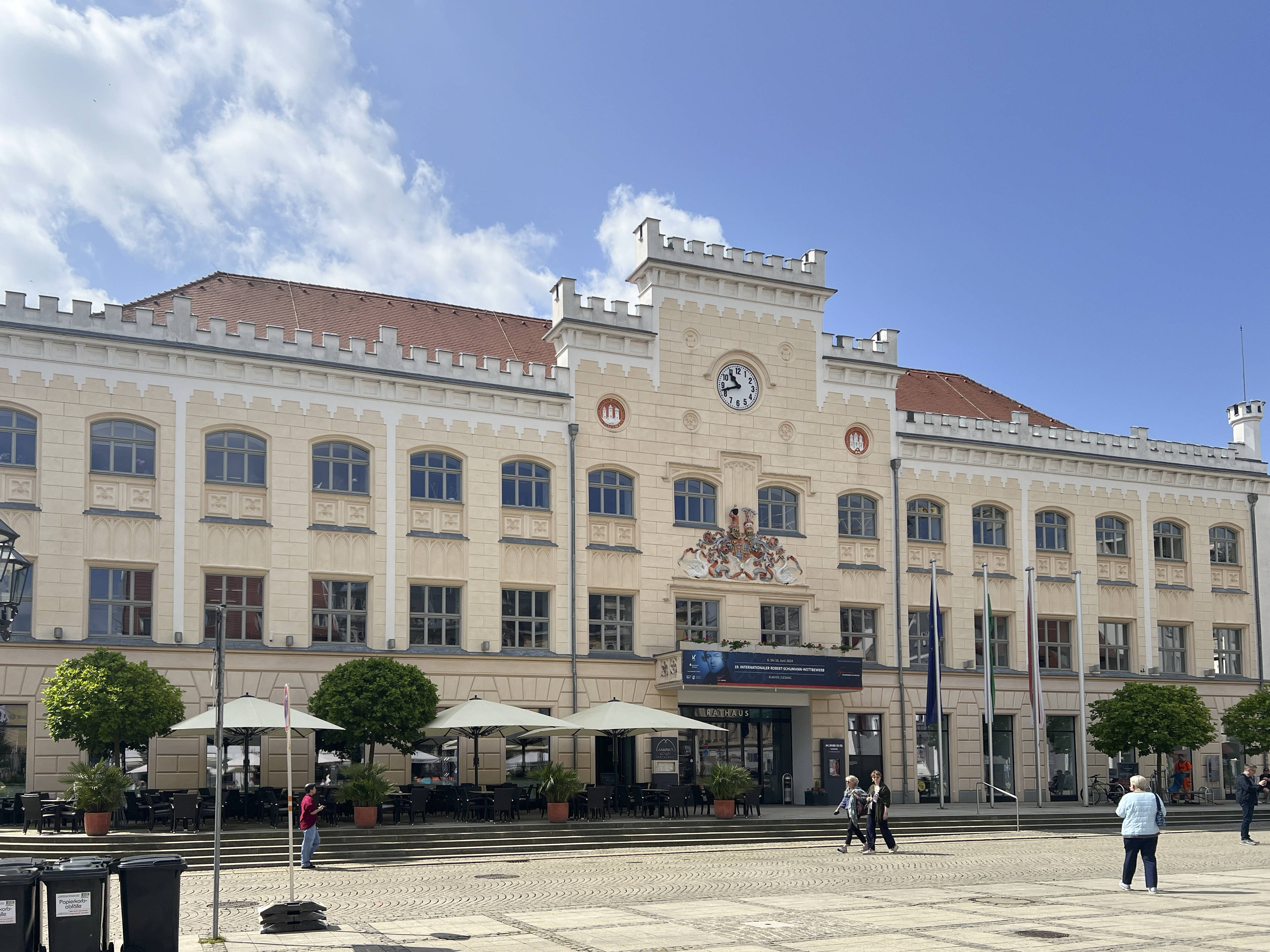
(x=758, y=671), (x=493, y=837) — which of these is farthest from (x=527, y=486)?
(x=493, y=837)

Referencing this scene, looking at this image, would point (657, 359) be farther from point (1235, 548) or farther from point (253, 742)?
point (1235, 548)

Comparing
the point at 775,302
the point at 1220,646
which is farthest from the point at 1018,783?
the point at 775,302

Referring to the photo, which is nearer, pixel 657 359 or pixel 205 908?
pixel 205 908

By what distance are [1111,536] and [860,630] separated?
9881mm

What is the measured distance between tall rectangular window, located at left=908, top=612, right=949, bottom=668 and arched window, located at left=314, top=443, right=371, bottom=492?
630 inches

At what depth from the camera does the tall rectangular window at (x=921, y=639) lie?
38.4 meters

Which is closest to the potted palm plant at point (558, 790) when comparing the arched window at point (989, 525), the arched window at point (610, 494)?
the arched window at point (610, 494)

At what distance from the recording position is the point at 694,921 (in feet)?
52.8

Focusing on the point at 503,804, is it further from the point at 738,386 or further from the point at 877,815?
the point at 738,386

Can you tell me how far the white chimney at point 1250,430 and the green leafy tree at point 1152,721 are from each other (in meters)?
10.7

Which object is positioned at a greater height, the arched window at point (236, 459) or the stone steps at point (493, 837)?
the arched window at point (236, 459)

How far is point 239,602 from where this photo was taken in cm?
3095

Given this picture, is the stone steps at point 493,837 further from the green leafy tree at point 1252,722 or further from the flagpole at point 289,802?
the green leafy tree at point 1252,722

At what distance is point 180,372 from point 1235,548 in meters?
33.1
